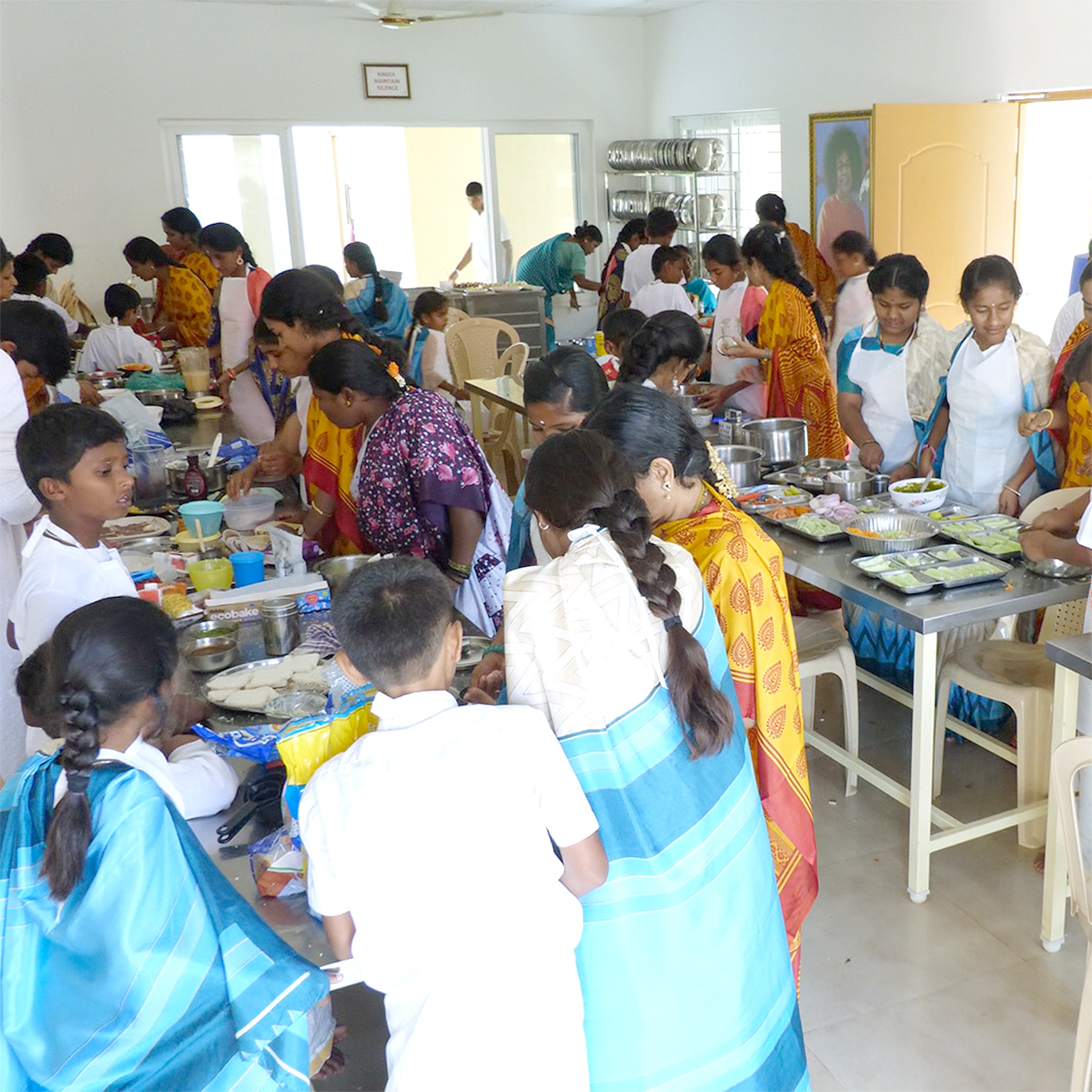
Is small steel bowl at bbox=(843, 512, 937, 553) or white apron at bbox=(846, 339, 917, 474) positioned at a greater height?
white apron at bbox=(846, 339, 917, 474)

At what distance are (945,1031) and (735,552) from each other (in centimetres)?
110

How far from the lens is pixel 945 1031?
2.08 m

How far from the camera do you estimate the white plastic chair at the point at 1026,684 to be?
250cm

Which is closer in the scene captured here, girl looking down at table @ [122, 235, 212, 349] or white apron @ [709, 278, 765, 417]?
white apron @ [709, 278, 765, 417]

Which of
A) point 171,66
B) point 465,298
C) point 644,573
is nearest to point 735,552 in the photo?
point 644,573

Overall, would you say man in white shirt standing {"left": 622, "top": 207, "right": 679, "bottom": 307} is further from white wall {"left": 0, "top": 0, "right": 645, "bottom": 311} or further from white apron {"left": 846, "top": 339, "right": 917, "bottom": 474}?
white apron {"left": 846, "top": 339, "right": 917, "bottom": 474}

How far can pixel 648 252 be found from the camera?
6.83m

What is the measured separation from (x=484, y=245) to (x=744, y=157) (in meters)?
2.48

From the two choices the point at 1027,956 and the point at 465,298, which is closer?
the point at 1027,956

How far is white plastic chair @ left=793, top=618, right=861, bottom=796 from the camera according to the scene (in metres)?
2.76

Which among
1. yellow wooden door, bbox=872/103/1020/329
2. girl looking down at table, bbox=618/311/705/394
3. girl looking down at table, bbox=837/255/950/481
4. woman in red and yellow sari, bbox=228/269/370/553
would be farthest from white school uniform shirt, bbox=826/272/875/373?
woman in red and yellow sari, bbox=228/269/370/553

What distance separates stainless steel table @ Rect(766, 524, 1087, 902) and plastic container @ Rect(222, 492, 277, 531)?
1361 millimetres

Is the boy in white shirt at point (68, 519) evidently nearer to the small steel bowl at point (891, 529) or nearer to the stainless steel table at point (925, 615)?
the stainless steel table at point (925, 615)

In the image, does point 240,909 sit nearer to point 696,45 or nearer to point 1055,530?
point 1055,530
